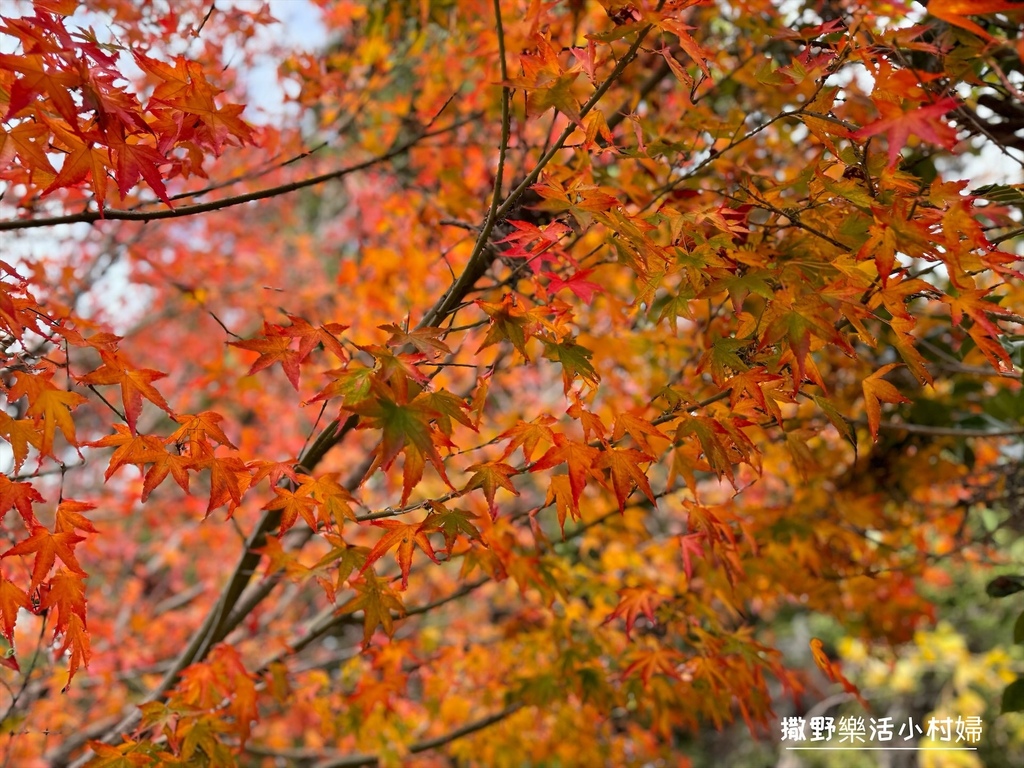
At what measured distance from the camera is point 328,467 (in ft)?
20.6

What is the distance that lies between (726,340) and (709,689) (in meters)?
1.39

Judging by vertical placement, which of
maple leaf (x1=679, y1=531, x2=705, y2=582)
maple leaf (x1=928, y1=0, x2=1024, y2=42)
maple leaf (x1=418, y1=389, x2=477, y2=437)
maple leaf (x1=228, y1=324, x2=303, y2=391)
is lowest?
maple leaf (x1=679, y1=531, x2=705, y2=582)

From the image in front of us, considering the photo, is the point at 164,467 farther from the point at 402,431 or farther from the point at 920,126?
the point at 920,126

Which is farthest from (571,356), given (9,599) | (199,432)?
(9,599)

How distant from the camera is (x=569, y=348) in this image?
5.06 ft

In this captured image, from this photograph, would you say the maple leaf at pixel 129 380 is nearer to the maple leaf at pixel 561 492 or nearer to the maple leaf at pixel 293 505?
the maple leaf at pixel 293 505

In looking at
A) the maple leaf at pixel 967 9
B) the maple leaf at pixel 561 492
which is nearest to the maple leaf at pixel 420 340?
the maple leaf at pixel 561 492

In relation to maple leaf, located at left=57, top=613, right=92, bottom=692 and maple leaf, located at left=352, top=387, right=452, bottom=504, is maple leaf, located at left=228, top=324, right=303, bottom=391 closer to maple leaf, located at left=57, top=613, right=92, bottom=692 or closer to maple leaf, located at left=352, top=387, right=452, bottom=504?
maple leaf, located at left=352, top=387, right=452, bottom=504

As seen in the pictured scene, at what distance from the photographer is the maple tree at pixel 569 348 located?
1463 mm

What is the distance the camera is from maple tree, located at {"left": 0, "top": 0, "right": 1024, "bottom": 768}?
146 cm

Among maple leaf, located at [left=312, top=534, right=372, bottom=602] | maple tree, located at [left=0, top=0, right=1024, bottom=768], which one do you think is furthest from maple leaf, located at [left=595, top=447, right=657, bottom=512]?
maple leaf, located at [left=312, top=534, right=372, bottom=602]

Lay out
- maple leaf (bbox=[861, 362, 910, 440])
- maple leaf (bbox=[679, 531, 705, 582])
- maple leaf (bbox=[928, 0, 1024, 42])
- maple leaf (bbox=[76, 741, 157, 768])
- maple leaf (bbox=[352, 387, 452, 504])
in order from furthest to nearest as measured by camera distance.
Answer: maple leaf (bbox=[679, 531, 705, 582]) < maple leaf (bbox=[76, 741, 157, 768]) < maple leaf (bbox=[861, 362, 910, 440]) < maple leaf (bbox=[352, 387, 452, 504]) < maple leaf (bbox=[928, 0, 1024, 42])

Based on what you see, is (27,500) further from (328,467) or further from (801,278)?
(328,467)

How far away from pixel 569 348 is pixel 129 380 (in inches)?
38.6
